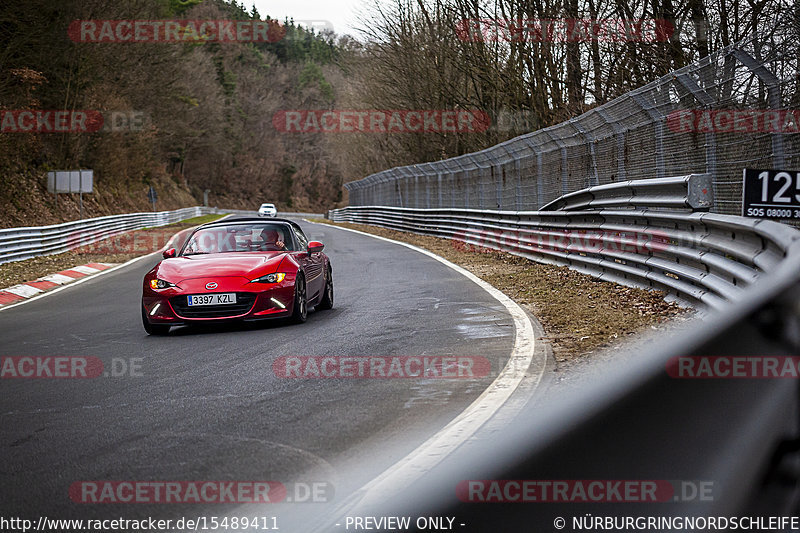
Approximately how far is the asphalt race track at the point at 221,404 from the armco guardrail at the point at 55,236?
1018cm

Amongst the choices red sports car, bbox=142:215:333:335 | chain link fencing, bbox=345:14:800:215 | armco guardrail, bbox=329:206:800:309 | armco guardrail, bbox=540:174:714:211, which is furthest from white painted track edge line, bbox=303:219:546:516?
chain link fencing, bbox=345:14:800:215

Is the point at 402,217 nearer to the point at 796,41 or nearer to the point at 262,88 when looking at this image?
the point at 796,41

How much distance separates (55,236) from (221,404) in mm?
21020

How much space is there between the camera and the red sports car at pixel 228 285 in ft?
31.8

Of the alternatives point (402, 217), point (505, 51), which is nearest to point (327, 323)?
point (505, 51)

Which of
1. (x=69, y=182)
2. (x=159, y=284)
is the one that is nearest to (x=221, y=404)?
(x=159, y=284)

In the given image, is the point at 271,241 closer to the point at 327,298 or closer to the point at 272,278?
the point at 327,298

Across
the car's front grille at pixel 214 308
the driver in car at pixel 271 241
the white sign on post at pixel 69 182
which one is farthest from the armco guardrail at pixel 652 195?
the white sign on post at pixel 69 182

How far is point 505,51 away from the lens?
98.8 ft

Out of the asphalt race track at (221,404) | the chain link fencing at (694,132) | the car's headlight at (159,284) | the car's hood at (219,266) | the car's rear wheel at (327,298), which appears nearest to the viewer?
the asphalt race track at (221,404)

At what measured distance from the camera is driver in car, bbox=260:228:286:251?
1114 centimetres

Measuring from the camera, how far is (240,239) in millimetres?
11242

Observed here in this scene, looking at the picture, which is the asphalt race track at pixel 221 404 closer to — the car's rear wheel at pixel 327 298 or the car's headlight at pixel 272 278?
the car's rear wheel at pixel 327 298

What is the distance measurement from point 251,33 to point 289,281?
116753 mm
